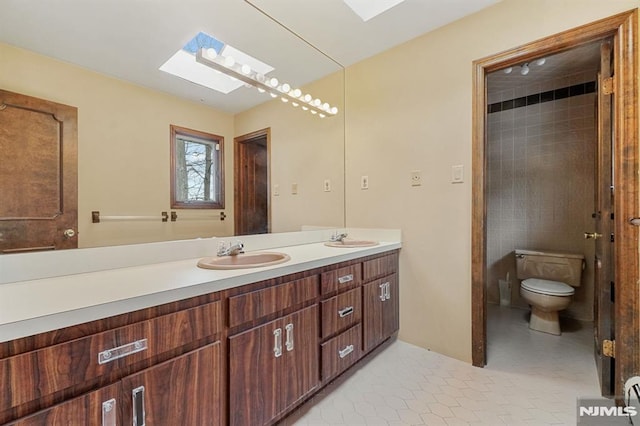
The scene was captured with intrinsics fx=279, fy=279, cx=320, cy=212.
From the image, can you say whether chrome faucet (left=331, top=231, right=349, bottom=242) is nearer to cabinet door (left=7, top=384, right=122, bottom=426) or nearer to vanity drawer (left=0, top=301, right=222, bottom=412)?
vanity drawer (left=0, top=301, right=222, bottom=412)

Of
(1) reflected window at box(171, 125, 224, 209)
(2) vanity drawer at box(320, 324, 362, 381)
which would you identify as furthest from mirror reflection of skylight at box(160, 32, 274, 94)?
(2) vanity drawer at box(320, 324, 362, 381)

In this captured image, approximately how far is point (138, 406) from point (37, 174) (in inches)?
37.2

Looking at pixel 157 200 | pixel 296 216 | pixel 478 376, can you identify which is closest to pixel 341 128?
pixel 296 216

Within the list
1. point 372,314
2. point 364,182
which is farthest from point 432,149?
point 372,314

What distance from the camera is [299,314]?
135 cm

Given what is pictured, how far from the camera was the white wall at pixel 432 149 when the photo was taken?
179 centimetres

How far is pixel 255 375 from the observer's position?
1.14 metres

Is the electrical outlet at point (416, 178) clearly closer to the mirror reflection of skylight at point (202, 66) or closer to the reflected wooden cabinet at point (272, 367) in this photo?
the reflected wooden cabinet at point (272, 367)

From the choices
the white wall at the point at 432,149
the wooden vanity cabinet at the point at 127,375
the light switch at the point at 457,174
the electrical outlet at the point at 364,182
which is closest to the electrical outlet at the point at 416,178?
the white wall at the point at 432,149

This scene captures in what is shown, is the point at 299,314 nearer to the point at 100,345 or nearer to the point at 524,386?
the point at 100,345

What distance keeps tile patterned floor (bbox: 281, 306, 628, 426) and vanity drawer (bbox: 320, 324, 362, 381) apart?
132 millimetres

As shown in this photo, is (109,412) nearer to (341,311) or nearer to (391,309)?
(341,311)

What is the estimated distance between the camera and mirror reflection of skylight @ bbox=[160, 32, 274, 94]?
1501 millimetres

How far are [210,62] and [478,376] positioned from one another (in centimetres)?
251
